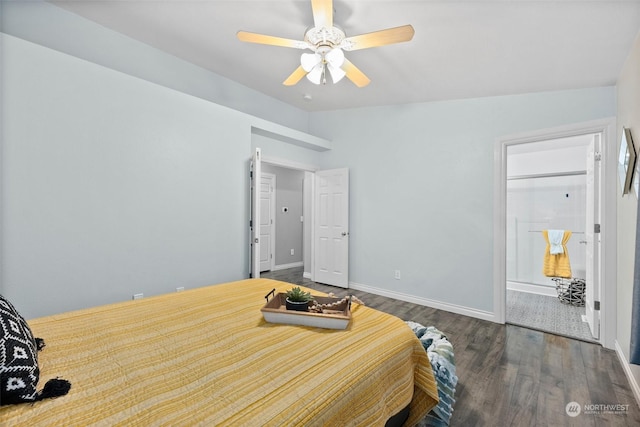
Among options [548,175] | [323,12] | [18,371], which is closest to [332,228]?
[323,12]

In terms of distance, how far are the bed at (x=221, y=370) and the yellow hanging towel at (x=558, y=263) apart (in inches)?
→ 151

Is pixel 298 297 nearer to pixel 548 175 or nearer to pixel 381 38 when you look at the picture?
pixel 381 38

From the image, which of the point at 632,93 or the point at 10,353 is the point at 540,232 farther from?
the point at 10,353

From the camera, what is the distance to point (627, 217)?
213cm

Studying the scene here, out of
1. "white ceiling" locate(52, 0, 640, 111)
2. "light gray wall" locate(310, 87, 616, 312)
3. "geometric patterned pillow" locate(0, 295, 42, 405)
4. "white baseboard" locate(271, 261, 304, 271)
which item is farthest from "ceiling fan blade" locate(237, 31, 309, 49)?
"white baseboard" locate(271, 261, 304, 271)

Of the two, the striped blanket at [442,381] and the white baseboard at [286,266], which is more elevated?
the striped blanket at [442,381]

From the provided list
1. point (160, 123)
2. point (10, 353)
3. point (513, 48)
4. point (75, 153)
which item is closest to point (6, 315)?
point (10, 353)

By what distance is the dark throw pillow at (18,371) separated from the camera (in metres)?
0.79

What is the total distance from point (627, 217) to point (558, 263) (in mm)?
2280

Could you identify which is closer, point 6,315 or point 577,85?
point 6,315

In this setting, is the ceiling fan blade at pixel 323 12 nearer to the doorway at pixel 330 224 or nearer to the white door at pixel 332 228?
the doorway at pixel 330 224

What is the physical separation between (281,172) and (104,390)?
5.43 metres

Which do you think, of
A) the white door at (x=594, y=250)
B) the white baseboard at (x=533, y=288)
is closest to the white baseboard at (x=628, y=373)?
the white door at (x=594, y=250)

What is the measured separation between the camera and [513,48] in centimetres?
225
